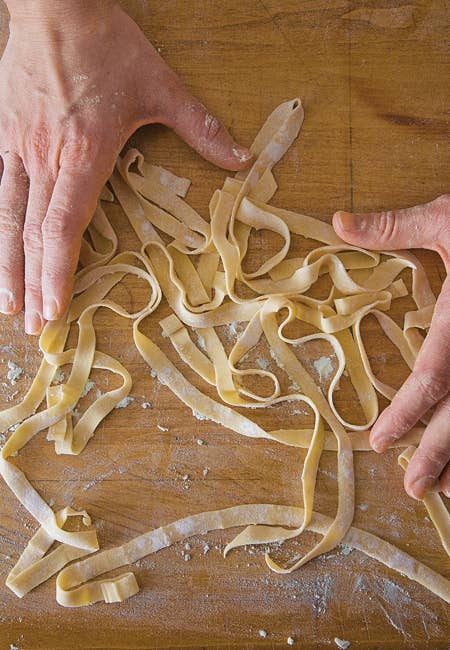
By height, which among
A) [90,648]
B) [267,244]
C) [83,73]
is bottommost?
[90,648]

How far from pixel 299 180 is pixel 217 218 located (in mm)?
184

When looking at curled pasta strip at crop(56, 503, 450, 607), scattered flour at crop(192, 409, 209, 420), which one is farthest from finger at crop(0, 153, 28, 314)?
curled pasta strip at crop(56, 503, 450, 607)

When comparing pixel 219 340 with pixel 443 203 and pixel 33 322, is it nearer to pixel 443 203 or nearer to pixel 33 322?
pixel 33 322

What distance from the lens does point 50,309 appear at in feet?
4.31

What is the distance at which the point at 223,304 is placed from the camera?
1.39m

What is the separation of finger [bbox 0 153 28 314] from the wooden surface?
0.06 meters

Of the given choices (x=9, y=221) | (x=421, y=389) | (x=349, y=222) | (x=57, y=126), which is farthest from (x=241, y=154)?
(x=421, y=389)

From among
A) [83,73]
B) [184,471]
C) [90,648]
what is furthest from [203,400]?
[83,73]

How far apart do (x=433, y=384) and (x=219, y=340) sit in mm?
396

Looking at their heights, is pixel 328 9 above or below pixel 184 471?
above

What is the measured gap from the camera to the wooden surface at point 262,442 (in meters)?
1.28

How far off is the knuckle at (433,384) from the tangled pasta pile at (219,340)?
0.08m

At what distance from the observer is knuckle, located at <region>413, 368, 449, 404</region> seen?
1.29m

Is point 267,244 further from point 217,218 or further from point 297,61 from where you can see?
point 297,61
